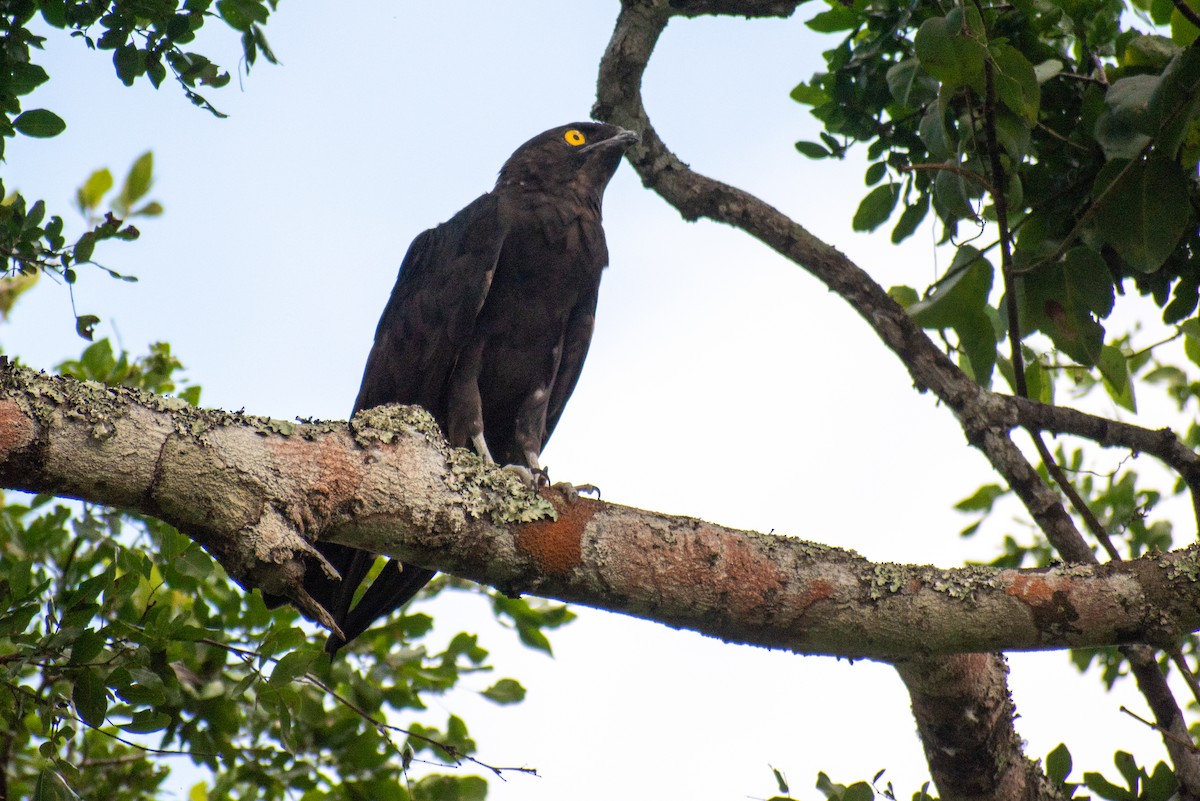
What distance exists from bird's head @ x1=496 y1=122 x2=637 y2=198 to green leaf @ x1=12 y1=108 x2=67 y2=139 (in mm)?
2213

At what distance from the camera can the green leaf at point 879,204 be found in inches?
159

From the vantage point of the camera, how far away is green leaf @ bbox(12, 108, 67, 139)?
3373 mm

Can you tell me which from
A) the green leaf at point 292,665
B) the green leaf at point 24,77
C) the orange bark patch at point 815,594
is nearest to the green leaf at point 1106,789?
the orange bark patch at point 815,594

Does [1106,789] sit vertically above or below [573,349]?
below

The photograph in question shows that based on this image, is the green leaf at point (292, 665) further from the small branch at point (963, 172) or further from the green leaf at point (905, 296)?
the green leaf at point (905, 296)

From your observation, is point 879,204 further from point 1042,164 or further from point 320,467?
point 320,467

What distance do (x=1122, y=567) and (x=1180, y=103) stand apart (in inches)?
47.2

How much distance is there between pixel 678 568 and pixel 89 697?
5.20 feet

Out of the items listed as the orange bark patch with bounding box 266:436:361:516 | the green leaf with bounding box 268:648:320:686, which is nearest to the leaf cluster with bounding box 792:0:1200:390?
the orange bark patch with bounding box 266:436:361:516

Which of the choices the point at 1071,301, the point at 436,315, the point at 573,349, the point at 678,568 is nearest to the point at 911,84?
the point at 1071,301

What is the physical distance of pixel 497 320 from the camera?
4652mm

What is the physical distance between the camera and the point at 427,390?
4543 millimetres

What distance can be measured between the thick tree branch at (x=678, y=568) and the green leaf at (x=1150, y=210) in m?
0.93

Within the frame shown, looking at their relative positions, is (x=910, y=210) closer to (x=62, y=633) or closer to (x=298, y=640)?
(x=298, y=640)
